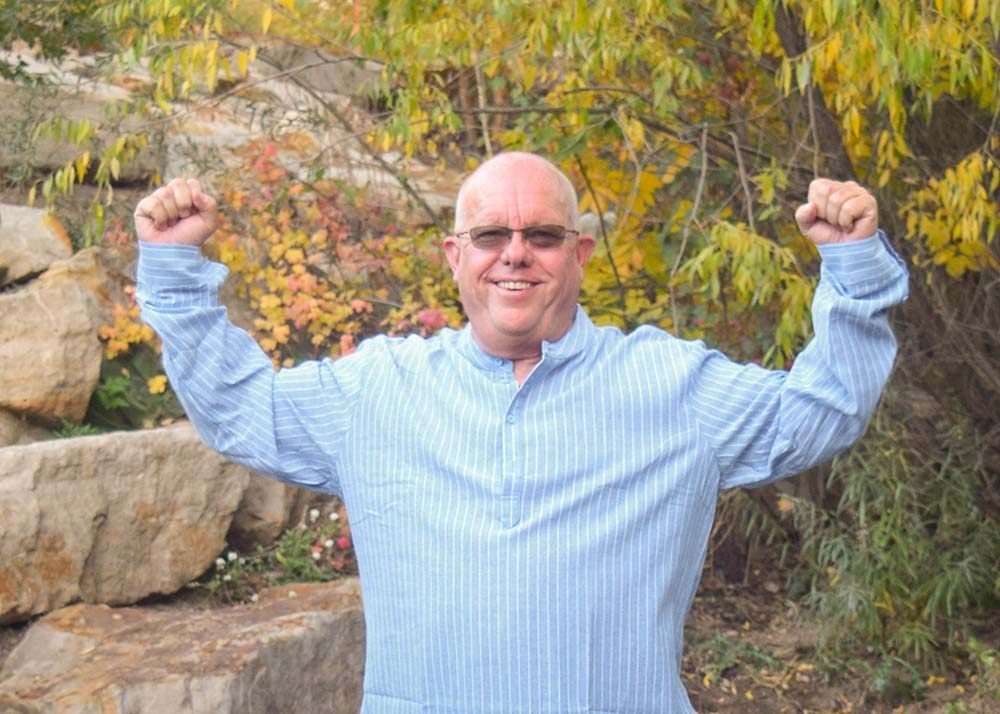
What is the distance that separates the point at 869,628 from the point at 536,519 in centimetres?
365

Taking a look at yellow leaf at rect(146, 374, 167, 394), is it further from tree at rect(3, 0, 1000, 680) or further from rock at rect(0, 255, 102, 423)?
tree at rect(3, 0, 1000, 680)

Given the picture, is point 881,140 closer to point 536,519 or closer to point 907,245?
point 907,245

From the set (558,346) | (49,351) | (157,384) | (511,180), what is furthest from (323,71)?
(558,346)

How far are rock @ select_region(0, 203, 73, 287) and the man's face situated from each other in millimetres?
4142

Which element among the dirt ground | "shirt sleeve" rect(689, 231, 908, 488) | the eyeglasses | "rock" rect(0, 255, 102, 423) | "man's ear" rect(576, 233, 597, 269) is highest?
the eyeglasses

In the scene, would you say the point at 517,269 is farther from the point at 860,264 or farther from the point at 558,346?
the point at 860,264

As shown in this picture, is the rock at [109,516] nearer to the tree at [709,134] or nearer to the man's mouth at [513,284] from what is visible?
the tree at [709,134]

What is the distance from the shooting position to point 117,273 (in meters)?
6.45

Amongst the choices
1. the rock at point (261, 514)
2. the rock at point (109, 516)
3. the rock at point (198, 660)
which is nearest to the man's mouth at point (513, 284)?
the rock at point (198, 660)

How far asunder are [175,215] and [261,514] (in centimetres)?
358

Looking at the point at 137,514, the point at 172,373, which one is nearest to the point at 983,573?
the point at 137,514

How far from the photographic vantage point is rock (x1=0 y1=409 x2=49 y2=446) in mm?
5789

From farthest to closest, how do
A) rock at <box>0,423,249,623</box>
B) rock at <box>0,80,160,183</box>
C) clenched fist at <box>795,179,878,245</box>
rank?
rock at <box>0,80,160,183</box> → rock at <box>0,423,249,623</box> → clenched fist at <box>795,179,878,245</box>

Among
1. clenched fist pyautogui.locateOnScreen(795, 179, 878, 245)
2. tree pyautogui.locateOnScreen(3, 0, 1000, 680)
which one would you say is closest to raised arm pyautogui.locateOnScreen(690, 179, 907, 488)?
clenched fist pyautogui.locateOnScreen(795, 179, 878, 245)
